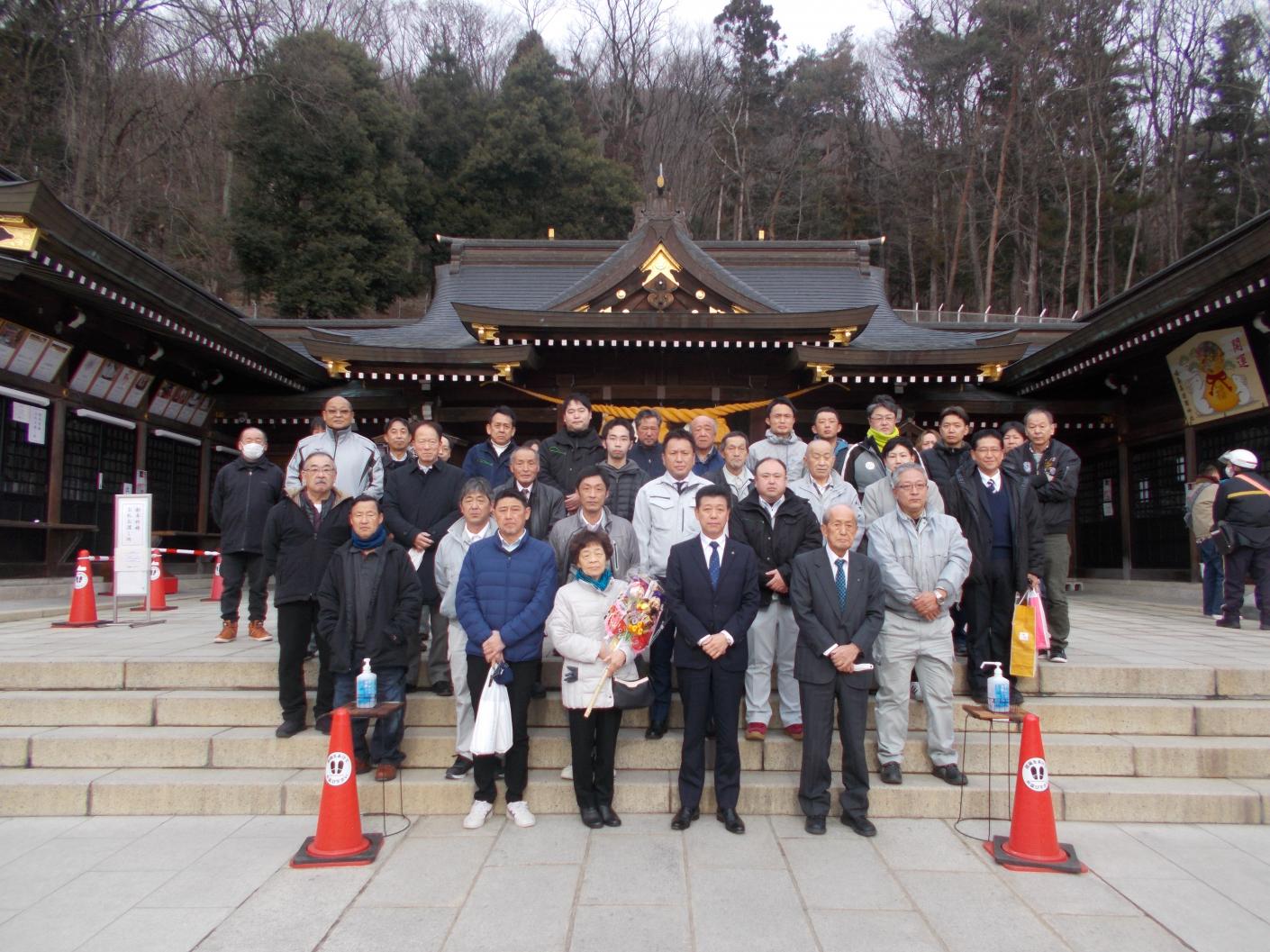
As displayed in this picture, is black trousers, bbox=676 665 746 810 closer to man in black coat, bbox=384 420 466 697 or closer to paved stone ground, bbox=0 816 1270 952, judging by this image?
paved stone ground, bbox=0 816 1270 952

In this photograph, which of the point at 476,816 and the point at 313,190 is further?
the point at 313,190

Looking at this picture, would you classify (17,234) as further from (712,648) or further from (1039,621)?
(1039,621)

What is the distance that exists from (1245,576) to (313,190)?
22.0m

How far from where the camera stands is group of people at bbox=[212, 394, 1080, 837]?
3830 mm

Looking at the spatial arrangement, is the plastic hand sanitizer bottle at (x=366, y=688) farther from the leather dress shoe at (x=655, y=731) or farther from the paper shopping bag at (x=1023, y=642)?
the leather dress shoe at (x=655, y=731)

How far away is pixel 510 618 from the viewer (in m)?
3.88

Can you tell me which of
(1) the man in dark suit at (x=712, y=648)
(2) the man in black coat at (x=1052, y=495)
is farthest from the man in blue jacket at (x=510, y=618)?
(2) the man in black coat at (x=1052, y=495)

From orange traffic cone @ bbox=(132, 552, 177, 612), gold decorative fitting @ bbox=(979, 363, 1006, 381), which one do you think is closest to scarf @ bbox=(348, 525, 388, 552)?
A: orange traffic cone @ bbox=(132, 552, 177, 612)

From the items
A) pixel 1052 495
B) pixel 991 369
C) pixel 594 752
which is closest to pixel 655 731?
pixel 594 752

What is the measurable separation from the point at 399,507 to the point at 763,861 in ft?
10.1

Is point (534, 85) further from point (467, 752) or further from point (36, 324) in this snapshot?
point (467, 752)

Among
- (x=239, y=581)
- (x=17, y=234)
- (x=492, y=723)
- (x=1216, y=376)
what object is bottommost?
(x=492, y=723)

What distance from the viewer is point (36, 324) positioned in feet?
27.7

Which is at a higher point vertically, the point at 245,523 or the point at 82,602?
the point at 245,523
